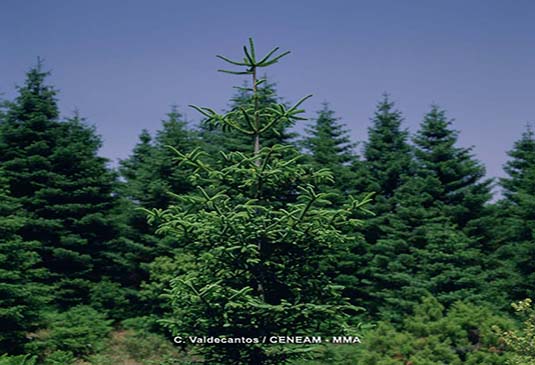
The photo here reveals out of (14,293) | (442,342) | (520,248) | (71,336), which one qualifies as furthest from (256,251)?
(520,248)

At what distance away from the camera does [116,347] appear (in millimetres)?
18984

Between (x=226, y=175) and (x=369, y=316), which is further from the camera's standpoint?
(x=369, y=316)

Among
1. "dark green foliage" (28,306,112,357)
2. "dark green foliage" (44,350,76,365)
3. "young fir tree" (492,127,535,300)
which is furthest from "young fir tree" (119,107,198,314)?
"young fir tree" (492,127,535,300)

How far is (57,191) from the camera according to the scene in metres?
21.5

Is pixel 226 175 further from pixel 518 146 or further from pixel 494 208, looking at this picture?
pixel 518 146

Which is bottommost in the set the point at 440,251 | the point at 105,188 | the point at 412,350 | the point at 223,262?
the point at 412,350

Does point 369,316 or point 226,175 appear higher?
point 226,175

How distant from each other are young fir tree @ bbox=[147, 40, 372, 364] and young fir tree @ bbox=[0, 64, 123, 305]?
45.3 ft

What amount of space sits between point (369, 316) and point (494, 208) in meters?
8.24

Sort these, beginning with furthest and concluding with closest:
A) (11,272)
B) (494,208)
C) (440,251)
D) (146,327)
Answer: (494,208), (146,327), (440,251), (11,272)

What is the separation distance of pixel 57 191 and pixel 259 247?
1589cm

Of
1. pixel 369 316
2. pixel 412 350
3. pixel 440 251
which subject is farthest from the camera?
pixel 369 316

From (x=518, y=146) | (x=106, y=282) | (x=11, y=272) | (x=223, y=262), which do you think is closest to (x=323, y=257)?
(x=223, y=262)

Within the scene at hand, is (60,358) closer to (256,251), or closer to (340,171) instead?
(256,251)
